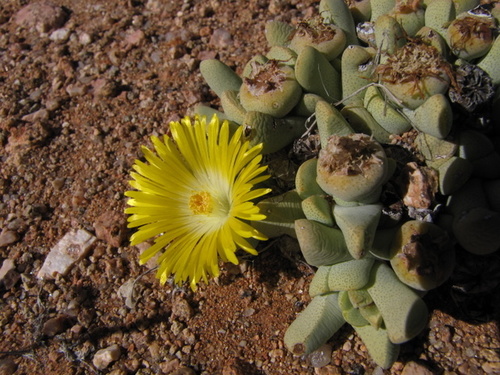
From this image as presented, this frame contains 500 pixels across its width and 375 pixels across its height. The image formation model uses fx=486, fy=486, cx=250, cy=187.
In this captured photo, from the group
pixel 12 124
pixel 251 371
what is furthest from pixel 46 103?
pixel 251 371

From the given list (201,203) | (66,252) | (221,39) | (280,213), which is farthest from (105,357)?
(221,39)

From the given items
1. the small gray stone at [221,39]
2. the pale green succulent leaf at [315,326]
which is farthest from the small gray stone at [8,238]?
the small gray stone at [221,39]

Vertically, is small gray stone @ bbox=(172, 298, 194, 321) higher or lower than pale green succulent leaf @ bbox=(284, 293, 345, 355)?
higher

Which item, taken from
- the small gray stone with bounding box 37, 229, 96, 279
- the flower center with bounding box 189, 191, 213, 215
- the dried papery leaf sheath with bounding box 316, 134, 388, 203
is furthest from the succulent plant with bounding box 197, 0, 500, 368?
the small gray stone with bounding box 37, 229, 96, 279

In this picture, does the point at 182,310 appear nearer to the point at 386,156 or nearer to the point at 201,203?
the point at 201,203

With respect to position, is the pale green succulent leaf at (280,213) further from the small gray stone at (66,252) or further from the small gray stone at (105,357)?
the small gray stone at (66,252)

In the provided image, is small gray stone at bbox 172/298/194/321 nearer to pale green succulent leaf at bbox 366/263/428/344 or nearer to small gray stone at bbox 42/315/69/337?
small gray stone at bbox 42/315/69/337
